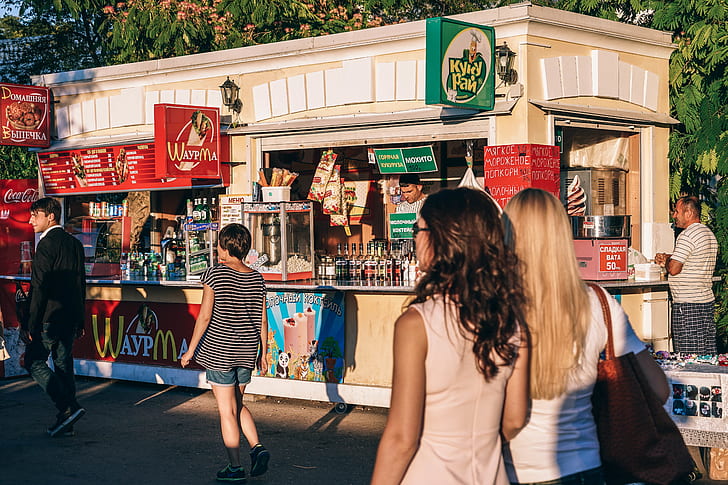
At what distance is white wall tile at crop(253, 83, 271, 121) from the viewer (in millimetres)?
11211

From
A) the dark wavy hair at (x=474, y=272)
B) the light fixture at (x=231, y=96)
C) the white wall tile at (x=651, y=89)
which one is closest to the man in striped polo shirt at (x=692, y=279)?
the white wall tile at (x=651, y=89)

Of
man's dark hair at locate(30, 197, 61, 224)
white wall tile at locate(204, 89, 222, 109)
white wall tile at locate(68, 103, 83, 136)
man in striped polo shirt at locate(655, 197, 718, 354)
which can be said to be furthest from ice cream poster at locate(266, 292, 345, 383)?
white wall tile at locate(68, 103, 83, 136)

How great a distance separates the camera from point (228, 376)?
273 inches

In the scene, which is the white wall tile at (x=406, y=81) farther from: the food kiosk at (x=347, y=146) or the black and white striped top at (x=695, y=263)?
the black and white striped top at (x=695, y=263)

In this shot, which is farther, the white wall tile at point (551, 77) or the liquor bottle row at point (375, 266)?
the liquor bottle row at point (375, 266)

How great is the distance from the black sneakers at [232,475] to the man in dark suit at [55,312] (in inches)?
89.6

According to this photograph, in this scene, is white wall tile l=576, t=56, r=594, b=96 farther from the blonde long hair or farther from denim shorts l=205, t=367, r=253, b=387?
the blonde long hair

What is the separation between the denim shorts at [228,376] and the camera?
6926 millimetres

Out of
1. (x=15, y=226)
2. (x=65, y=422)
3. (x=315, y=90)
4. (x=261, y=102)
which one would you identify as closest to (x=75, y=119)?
(x=15, y=226)

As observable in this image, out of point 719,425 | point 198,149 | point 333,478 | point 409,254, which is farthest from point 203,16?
point 719,425

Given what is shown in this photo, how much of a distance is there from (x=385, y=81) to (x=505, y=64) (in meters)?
1.50

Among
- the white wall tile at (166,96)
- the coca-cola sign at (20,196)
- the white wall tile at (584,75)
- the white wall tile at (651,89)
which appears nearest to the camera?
the white wall tile at (584,75)

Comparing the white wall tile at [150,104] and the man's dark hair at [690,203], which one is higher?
the white wall tile at [150,104]

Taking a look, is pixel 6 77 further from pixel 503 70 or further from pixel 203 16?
pixel 503 70
